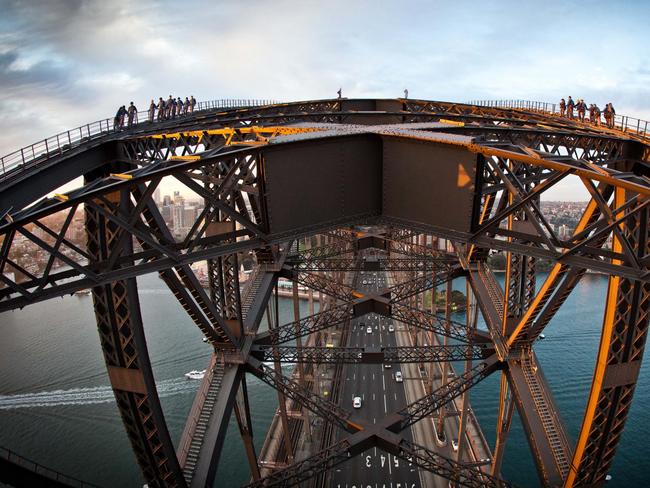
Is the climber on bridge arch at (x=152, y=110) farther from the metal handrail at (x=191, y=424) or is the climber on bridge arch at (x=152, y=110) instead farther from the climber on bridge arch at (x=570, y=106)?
the climber on bridge arch at (x=570, y=106)

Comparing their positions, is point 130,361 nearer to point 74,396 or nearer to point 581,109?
point 581,109

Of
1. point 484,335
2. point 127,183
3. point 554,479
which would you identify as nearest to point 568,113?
point 484,335

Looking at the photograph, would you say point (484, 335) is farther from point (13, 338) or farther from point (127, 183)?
point (13, 338)

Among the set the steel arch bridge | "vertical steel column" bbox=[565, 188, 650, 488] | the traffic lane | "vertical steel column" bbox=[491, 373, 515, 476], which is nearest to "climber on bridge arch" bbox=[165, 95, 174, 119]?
the steel arch bridge

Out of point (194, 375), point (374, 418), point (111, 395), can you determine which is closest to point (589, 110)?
point (374, 418)

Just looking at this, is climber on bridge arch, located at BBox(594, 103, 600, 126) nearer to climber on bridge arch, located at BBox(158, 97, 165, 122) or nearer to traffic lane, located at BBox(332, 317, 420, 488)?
traffic lane, located at BBox(332, 317, 420, 488)
